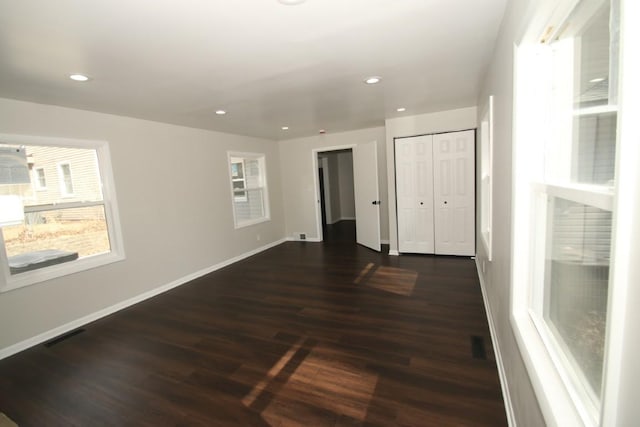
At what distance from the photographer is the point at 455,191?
4660 millimetres

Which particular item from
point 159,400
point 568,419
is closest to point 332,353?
point 159,400

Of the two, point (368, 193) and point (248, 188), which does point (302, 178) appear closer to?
point (248, 188)

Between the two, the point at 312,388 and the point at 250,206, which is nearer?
the point at 312,388

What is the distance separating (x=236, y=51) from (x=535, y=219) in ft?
7.15

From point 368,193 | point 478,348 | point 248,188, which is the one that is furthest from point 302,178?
point 478,348

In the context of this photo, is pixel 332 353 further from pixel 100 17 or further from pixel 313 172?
pixel 313 172

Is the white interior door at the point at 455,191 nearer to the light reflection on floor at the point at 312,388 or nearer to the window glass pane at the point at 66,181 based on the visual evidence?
the light reflection on floor at the point at 312,388

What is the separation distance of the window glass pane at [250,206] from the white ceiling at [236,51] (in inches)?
98.9

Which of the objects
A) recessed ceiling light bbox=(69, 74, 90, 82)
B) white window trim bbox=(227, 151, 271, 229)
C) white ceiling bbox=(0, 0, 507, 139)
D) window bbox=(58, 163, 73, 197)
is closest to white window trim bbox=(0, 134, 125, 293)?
window bbox=(58, 163, 73, 197)

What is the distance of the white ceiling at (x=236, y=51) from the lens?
1619mm

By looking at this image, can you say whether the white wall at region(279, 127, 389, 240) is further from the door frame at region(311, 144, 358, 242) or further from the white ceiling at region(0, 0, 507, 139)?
the white ceiling at region(0, 0, 507, 139)

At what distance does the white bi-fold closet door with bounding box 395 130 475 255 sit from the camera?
458 cm

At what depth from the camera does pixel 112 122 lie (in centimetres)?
358

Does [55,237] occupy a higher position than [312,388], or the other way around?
[55,237]
